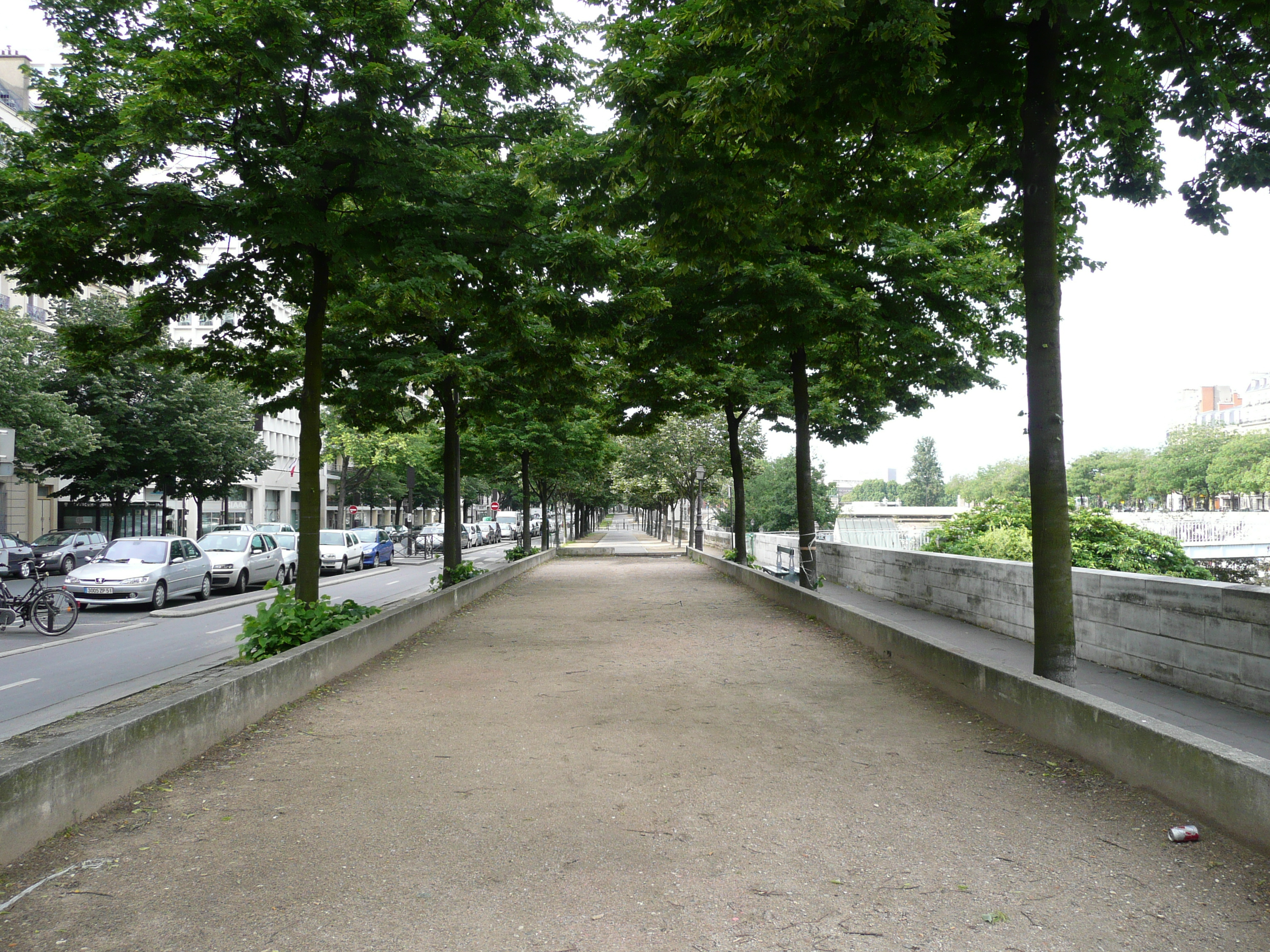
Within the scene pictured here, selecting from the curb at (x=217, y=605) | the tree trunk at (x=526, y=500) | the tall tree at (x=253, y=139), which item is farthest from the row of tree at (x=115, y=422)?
the tall tree at (x=253, y=139)

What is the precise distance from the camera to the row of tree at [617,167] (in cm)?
648

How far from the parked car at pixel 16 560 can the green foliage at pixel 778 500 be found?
55.9 meters

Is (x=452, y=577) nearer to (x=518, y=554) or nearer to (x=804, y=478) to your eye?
(x=804, y=478)

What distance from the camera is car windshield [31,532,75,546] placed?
29312mm

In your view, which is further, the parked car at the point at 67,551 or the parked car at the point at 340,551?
the parked car at the point at 340,551

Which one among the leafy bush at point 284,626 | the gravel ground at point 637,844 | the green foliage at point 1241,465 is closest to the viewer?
the gravel ground at point 637,844

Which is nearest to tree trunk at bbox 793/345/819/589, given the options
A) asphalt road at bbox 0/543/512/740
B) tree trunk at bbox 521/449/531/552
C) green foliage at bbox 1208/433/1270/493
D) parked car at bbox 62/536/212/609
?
asphalt road at bbox 0/543/512/740

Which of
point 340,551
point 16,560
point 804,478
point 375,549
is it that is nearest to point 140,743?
point 804,478

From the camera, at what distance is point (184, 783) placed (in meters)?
5.36

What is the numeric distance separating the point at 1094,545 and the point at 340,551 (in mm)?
24619

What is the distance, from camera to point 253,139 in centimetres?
920

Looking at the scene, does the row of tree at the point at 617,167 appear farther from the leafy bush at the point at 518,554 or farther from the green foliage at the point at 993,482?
the green foliage at the point at 993,482

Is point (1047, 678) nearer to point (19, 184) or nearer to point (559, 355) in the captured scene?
point (559, 355)

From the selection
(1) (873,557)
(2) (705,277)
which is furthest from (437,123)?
(1) (873,557)
